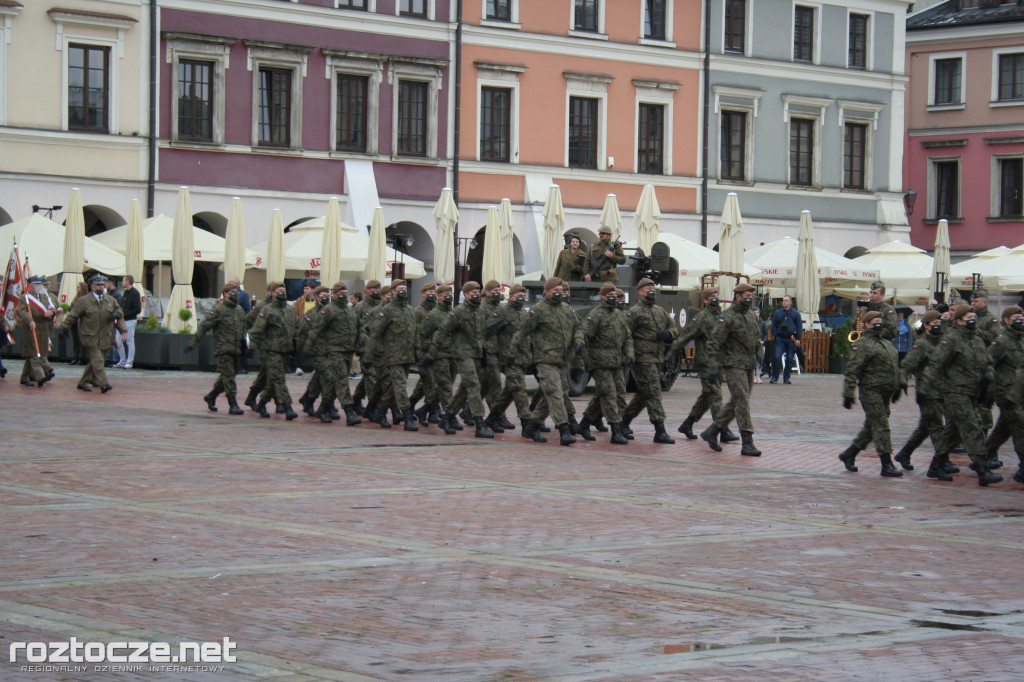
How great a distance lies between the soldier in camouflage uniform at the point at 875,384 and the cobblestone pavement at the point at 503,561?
0.61 meters

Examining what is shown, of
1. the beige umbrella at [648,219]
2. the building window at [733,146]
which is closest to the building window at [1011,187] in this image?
the building window at [733,146]

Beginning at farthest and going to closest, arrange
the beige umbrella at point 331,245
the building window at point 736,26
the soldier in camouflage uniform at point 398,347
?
the building window at point 736,26 < the beige umbrella at point 331,245 < the soldier in camouflage uniform at point 398,347

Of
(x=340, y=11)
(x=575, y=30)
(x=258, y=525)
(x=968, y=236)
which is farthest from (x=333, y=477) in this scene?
(x=968, y=236)

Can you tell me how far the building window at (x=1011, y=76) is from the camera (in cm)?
5075

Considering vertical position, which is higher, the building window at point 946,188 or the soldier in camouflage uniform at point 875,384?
the building window at point 946,188

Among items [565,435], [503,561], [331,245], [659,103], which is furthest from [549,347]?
[659,103]

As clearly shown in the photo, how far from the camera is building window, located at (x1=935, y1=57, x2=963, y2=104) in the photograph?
5216cm

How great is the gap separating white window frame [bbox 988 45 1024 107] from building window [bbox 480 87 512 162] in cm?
1955

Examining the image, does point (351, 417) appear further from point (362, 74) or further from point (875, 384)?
point (362, 74)

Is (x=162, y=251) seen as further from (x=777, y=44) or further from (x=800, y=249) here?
(x=777, y=44)

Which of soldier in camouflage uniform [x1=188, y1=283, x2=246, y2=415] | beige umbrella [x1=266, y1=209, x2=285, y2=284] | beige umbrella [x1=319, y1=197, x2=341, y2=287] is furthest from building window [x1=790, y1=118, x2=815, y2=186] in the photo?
soldier in camouflage uniform [x1=188, y1=283, x2=246, y2=415]

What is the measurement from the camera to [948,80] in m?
52.4

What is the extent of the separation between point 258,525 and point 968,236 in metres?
45.0

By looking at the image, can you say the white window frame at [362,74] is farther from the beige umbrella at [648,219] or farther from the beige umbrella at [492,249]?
the beige umbrella at [648,219]
